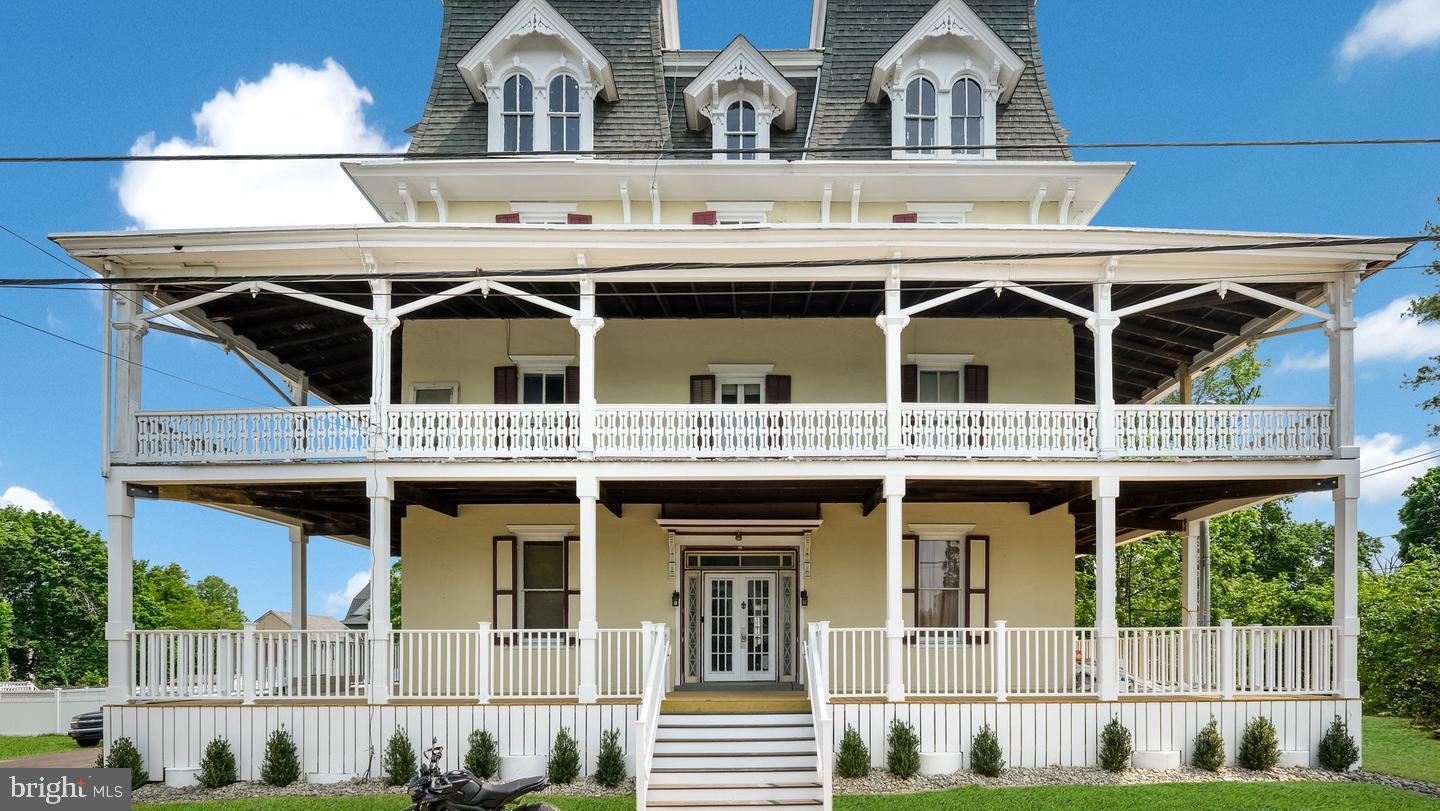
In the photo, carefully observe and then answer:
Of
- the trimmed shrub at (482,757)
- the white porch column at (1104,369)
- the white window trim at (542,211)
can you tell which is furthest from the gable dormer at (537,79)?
the trimmed shrub at (482,757)

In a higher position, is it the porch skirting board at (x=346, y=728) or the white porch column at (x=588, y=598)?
the white porch column at (x=588, y=598)

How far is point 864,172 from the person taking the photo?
21047 millimetres

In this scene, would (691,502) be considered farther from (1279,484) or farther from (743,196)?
(1279,484)

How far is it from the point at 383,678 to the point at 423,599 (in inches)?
145

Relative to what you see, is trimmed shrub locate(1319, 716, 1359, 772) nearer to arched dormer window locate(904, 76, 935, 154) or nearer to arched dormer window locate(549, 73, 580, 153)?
arched dormer window locate(904, 76, 935, 154)

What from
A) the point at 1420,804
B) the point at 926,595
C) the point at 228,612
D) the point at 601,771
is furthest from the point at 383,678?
the point at 228,612

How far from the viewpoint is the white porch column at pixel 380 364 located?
16.4 meters

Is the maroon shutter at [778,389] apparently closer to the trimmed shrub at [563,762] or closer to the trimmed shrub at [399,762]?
the trimmed shrub at [563,762]

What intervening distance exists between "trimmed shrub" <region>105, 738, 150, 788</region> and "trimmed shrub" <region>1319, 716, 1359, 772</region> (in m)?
16.5

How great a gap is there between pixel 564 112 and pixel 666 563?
8.63 metres

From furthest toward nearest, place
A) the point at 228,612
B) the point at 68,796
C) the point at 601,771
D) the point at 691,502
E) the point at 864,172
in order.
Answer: the point at 228,612, the point at 864,172, the point at 691,502, the point at 601,771, the point at 68,796

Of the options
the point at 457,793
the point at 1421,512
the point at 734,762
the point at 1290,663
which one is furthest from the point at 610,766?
the point at 1421,512

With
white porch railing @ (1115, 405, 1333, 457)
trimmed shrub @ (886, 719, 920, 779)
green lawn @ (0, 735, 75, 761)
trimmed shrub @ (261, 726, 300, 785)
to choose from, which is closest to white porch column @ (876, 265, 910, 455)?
white porch railing @ (1115, 405, 1333, 457)

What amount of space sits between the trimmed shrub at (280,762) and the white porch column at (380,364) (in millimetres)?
4111
